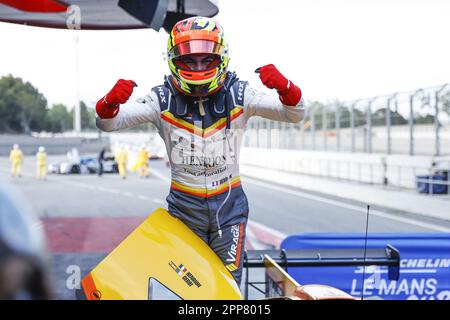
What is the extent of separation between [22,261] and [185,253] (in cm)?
149

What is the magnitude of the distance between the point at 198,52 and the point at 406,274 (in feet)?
6.84

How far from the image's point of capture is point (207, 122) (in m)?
2.17

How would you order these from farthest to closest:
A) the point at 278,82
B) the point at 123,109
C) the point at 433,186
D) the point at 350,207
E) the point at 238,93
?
the point at 350,207 < the point at 433,186 < the point at 238,93 < the point at 123,109 < the point at 278,82

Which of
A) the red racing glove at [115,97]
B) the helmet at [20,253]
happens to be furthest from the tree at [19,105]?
the helmet at [20,253]

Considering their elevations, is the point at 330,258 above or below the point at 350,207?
above

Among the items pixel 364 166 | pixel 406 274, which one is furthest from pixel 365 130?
pixel 406 274

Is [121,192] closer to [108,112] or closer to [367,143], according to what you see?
[367,143]

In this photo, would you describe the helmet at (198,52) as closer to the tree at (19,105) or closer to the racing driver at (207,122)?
the racing driver at (207,122)

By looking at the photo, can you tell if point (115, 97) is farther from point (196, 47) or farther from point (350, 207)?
point (350, 207)

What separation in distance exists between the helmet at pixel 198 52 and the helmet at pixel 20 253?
1.51 meters

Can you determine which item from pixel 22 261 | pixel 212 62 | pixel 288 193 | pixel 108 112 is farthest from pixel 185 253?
pixel 288 193

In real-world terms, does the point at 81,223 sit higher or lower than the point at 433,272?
lower

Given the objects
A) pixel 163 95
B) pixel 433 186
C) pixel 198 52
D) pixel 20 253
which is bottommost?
pixel 433 186

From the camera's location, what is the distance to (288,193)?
14406mm
